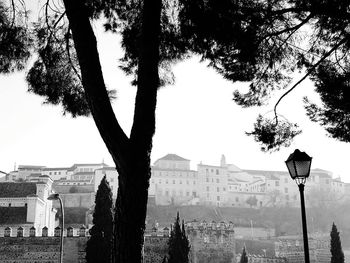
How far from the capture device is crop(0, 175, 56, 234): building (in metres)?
39.3

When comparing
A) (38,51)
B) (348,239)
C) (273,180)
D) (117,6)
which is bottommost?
(348,239)

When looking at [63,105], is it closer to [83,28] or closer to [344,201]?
[83,28]

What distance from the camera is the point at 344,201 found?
10169 cm

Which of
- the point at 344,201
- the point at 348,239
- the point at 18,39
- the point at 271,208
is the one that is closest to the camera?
the point at 18,39

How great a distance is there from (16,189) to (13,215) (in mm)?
4014

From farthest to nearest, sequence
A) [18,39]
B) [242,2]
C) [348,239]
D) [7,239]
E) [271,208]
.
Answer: [271,208] < [348,239] < [7,239] < [18,39] < [242,2]

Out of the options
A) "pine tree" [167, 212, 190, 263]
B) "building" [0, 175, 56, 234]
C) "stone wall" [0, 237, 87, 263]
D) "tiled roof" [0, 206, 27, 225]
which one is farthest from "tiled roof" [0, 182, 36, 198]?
"pine tree" [167, 212, 190, 263]

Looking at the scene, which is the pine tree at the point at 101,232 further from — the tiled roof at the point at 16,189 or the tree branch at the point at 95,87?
the tree branch at the point at 95,87

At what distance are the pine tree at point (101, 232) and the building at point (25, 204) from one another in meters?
11.3

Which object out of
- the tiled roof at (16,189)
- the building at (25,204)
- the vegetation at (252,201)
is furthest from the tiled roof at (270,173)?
the tiled roof at (16,189)

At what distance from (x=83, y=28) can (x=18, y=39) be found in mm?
2766

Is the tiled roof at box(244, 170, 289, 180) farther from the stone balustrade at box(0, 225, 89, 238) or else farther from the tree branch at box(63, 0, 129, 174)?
the tree branch at box(63, 0, 129, 174)

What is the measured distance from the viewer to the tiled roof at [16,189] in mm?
42344

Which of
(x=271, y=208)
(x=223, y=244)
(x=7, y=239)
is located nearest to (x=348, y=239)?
(x=271, y=208)
